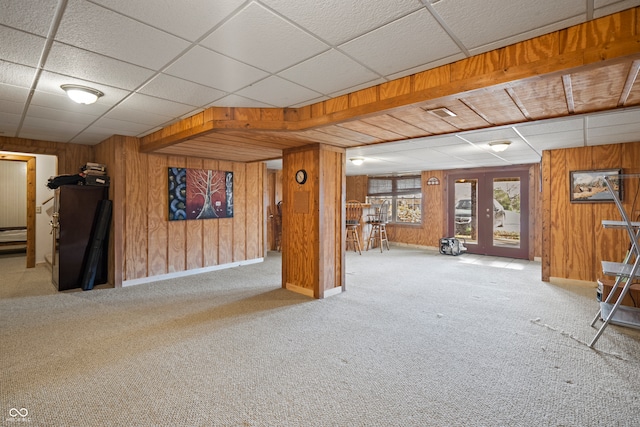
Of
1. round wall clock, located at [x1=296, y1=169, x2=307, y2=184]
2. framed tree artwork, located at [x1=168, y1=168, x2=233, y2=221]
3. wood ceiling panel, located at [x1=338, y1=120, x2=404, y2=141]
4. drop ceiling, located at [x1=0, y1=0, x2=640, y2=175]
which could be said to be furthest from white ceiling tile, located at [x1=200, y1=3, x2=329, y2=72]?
framed tree artwork, located at [x1=168, y1=168, x2=233, y2=221]

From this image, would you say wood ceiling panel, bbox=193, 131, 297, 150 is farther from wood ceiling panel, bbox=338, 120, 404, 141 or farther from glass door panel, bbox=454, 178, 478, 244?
glass door panel, bbox=454, 178, 478, 244

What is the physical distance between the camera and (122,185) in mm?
4938

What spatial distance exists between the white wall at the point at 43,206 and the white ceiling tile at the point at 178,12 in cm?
646

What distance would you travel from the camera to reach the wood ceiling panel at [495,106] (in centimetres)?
241

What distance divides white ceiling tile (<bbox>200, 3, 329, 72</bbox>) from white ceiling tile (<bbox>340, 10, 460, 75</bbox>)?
29cm

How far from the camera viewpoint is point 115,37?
199 cm

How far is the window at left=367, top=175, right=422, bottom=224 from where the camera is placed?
9.39m

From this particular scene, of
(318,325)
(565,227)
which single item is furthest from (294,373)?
(565,227)

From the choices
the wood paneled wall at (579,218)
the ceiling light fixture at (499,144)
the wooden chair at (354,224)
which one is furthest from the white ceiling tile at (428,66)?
the wooden chair at (354,224)

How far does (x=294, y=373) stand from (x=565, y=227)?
5.19 m

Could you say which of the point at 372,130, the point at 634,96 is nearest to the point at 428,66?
the point at 372,130

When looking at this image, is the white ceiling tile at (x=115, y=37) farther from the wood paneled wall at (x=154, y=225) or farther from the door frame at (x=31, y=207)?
the door frame at (x=31, y=207)

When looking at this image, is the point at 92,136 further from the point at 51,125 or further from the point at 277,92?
the point at 277,92

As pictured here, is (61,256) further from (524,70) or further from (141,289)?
(524,70)
